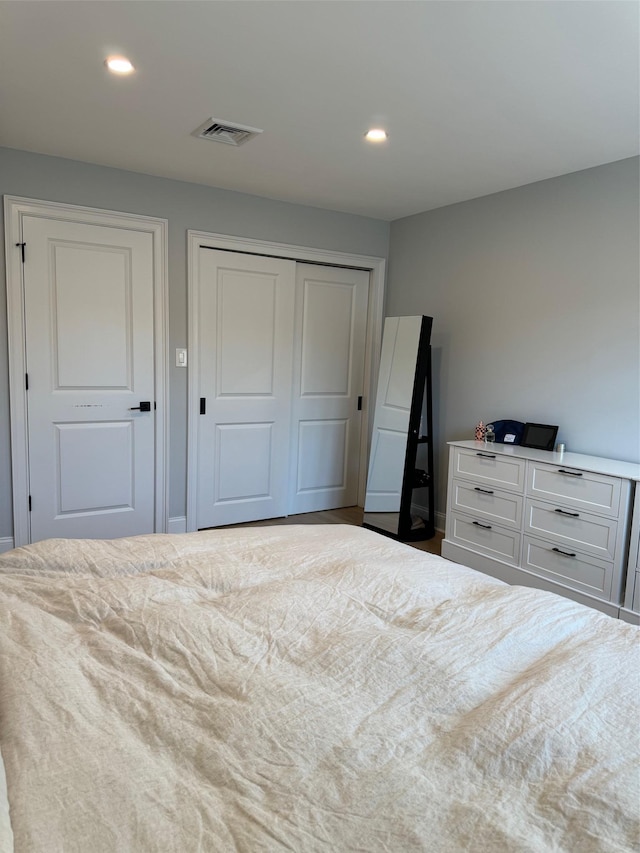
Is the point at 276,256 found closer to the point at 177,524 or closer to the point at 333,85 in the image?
the point at 333,85

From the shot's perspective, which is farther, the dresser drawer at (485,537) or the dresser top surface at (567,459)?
the dresser drawer at (485,537)

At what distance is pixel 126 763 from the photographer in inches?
35.8

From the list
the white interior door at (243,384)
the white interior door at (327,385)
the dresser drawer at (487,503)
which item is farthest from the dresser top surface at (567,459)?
the white interior door at (243,384)

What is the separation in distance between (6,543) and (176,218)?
2341 mm

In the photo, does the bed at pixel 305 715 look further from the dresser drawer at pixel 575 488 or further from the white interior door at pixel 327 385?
the white interior door at pixel 327 385

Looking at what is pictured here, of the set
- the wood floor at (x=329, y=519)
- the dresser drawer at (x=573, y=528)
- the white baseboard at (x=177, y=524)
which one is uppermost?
the dresser drawer at (x=573, y=528)

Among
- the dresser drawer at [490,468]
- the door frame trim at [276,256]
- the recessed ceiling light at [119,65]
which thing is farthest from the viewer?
the door frame trim at [276,256]

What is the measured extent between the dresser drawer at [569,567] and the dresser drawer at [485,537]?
0.08 metres

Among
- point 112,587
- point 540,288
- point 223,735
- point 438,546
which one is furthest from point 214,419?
point 223,735

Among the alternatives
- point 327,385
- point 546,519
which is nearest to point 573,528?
point 546,519

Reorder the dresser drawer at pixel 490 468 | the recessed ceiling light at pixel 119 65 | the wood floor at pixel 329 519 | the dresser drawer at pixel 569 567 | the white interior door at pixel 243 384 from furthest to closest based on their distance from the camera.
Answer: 1. the wood floor at pixel 329 519
2. the white interior door at pixel 243 384
3. the dresser drawer at pixel 490 468
4. the dresser drawer at pixel 569 567
5. the recessed ceiling light at pixel 119 65

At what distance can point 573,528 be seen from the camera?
2998mm

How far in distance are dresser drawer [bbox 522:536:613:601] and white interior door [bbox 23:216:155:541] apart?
250 centimetres

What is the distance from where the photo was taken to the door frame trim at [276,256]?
3906 mm
